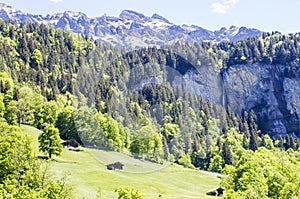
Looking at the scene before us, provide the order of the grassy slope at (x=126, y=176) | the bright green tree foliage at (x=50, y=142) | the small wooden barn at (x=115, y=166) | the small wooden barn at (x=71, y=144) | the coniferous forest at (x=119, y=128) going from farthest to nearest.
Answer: the small wooden barn at (x=71, y=144) < the small wooden barn at (x=115, y=166) < the bright green tree foliage at (x=50, y=142) < the grassy slope at (x=126, y=176) < the coniferous forest at (x=119, y=128)

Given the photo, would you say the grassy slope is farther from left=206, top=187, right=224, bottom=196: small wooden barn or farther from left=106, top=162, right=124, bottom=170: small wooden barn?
left=206, top=187, right=224, bottom=196: small wooden barn

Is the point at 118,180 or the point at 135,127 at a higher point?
the point at 135,127

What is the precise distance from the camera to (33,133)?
102 m

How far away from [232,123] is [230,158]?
47537mm

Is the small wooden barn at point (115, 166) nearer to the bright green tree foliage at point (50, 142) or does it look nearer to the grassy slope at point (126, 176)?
the grassy slope at point (126, 176)

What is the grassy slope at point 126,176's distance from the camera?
7131cm

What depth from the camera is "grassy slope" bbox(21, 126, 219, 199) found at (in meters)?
71.3

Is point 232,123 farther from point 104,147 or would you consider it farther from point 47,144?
point 47,144

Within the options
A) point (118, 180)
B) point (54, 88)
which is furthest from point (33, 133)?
point (54, 88)

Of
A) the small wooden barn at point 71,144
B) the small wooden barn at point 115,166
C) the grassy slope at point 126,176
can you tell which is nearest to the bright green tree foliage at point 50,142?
the grassy slope at point 126,176

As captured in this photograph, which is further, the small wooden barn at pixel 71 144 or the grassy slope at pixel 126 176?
the small wooden barn at pixel 71 144

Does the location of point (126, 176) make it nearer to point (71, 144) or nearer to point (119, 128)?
point (71, 144)

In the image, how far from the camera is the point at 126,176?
273ft

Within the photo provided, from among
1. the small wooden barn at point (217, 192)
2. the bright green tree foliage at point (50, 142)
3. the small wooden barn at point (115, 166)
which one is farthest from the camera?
the small wooden barn at point (115, 166)
